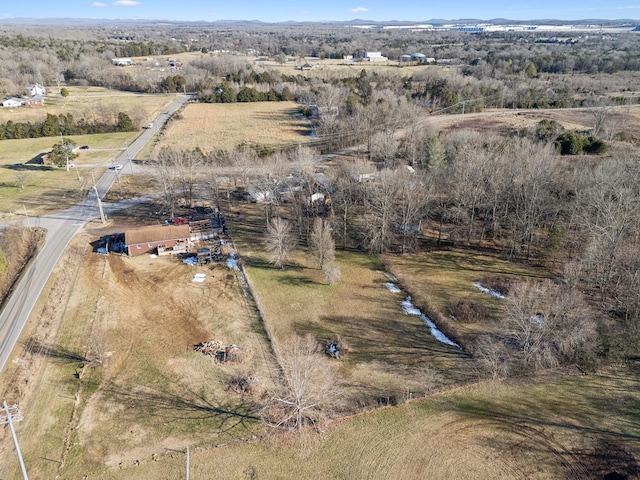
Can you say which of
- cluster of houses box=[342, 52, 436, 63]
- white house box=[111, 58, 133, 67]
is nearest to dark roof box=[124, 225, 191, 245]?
white house box=[111, 58, 133, 67]

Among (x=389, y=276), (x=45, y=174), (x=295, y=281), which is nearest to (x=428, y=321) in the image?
(x=389, y=276)

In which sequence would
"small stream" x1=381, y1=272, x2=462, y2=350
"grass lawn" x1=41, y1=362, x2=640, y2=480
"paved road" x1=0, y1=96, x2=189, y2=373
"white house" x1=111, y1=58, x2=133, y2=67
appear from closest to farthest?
"grass lawn" x1=41, y1=362, x2=640, y2=480
"paved road" x1=0, y1=96, x2=189, y2=373
"small stream" x1=381, y1=272, x2=462, y2=350
"white house" x1=111, y1=58, x2=133, y2=67

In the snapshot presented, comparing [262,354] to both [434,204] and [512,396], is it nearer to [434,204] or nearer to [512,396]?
[512,396]

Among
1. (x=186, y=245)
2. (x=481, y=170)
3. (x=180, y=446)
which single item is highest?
(x=481, y=170)

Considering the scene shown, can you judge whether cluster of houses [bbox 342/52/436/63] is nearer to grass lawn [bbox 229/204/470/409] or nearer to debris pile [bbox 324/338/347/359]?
grass lawn [bbox 229/204/470/409]

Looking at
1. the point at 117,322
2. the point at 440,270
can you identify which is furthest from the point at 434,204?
the point at 117,322

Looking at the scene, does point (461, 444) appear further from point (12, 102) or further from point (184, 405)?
point (12, 102)
